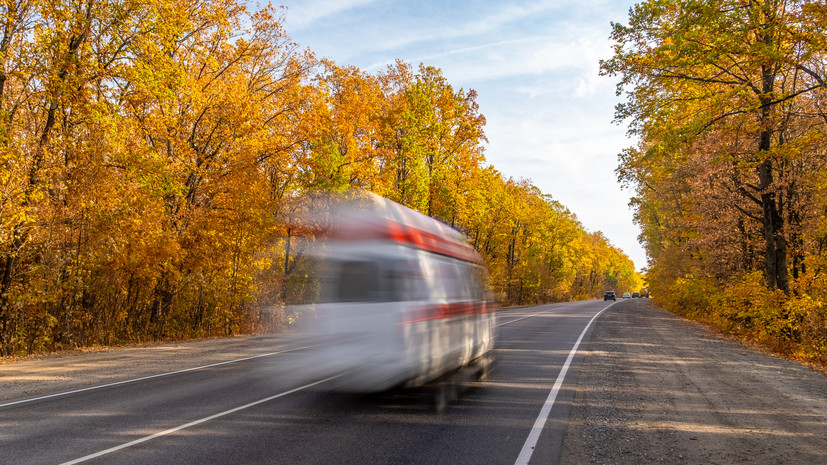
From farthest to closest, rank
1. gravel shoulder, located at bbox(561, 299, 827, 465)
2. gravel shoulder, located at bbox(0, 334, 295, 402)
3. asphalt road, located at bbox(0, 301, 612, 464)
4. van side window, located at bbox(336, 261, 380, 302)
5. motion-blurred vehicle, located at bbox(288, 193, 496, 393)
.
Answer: gravel shoulder, located at bbox(0, 334, 295, 402), van side window, located at bbox(336, 261, 380, 302), motion-blurred vehicle, located at bbox(288, 193, 496, 393), gravel shoulder, located at bbox(561, 299, 827, 465), asphalt road, located at bbox(0, 301, 612, 464)

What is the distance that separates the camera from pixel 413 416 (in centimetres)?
609

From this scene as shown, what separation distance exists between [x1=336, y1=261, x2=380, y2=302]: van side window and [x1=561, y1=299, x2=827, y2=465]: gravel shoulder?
3155 millimetres

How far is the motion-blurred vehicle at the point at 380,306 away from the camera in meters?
6.29

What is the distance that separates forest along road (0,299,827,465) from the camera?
4.69m

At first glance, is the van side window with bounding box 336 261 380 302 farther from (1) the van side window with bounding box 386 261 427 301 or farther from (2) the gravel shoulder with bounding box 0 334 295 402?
(2) the gravel shoulder with bounding box 0 334 295 402

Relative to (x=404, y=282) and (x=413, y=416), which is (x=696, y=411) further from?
(x=404, y=282)

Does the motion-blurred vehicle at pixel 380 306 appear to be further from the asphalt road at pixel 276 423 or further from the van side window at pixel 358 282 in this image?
the asphalt road at pixel 276 423

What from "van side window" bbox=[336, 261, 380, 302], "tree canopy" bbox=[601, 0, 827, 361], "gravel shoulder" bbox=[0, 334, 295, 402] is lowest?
"gravel shoulder" bbox=[0, 334, 295, 402]

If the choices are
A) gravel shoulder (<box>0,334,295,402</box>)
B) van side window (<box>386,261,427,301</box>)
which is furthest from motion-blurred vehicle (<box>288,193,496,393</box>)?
gravel shoulder (<box>0,334,295,402</box>)

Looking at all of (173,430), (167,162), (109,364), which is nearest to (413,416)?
(173,430)

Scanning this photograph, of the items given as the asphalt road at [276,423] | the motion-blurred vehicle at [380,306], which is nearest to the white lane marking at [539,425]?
the asphalt road at [276,423]

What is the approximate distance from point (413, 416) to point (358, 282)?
2.02 meters

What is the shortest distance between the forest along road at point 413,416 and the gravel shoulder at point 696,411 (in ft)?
0.09

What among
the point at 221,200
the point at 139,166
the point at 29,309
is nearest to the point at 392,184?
the point at 221,200
